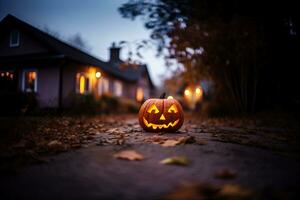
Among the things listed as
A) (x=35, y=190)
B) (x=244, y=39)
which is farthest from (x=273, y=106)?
(x=35, y=190)

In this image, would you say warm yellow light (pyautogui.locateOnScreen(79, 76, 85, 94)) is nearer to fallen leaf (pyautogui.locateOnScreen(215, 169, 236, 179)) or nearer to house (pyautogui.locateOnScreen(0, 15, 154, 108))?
house (pyautogui.locateOnScreen(0, 15, 154, 108))

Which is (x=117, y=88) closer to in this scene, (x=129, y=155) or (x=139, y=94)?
(x=139, y=94)

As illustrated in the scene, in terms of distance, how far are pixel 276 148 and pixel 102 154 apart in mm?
2227

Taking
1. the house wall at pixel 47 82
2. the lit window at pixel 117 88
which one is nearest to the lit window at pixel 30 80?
the house wall at pixel 47 82

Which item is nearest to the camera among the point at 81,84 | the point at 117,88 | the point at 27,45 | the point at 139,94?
the point at 27,45

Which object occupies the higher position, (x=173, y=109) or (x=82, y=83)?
(x=82, y=83)

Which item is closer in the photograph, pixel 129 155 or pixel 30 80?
pixel 129 155

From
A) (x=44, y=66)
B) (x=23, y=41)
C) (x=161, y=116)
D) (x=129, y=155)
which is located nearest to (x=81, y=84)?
(x=44, y=66)

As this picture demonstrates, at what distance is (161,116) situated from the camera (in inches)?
176

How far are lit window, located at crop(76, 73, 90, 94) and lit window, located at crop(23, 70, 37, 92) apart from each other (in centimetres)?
252

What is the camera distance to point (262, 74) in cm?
1041

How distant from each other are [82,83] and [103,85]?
286 centimetres

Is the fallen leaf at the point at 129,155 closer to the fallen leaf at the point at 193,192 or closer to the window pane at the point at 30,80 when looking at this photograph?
the fallen leaf at the point at 193,192

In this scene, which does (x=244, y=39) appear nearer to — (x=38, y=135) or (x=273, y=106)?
(x=273, y=106)
